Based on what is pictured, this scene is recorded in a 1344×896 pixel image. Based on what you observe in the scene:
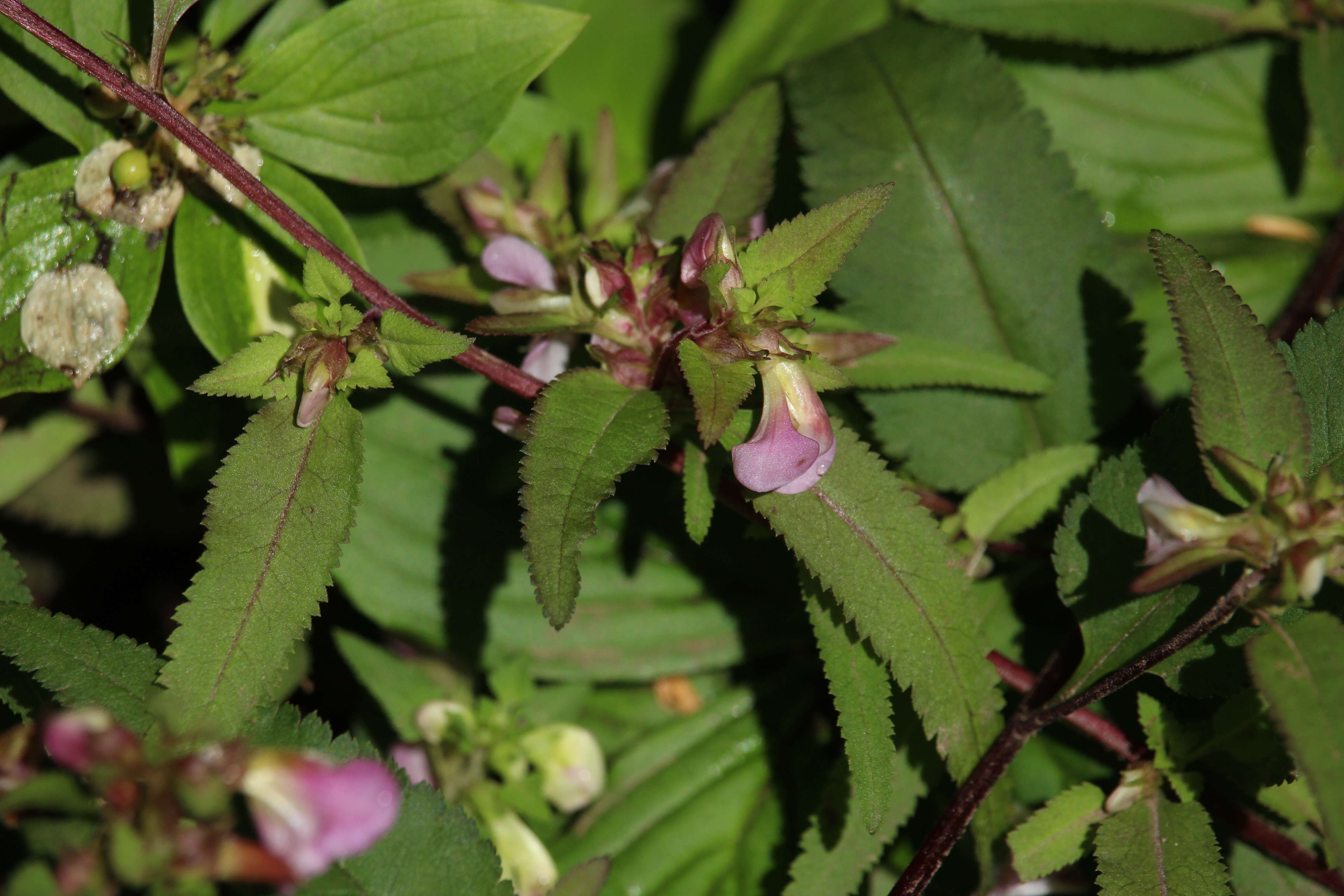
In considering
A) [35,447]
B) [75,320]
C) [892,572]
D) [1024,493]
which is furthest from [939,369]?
[35,447]

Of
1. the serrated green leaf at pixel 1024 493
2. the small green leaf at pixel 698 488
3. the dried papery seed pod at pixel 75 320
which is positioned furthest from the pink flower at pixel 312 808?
the serrated green leaf at pixel 1024 493

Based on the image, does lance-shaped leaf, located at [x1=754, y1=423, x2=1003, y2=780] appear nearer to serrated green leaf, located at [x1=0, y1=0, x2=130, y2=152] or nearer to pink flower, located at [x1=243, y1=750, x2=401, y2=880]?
pink flower, located at [x1=243, y1=750, x2=401, y2=880]

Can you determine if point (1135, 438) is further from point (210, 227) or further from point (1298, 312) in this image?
point (210, 227)

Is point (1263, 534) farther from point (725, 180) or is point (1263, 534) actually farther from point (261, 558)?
point (261, 558)

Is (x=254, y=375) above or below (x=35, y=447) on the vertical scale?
above

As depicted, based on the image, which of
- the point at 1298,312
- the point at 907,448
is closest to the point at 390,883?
the point at 907,448

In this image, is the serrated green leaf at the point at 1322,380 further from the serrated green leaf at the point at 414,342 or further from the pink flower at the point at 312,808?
the pink flower at the point at 312,808

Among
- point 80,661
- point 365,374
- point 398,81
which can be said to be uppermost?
point 398,81

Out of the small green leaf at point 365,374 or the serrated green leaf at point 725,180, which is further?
the serrated green leaf at point 725,180
